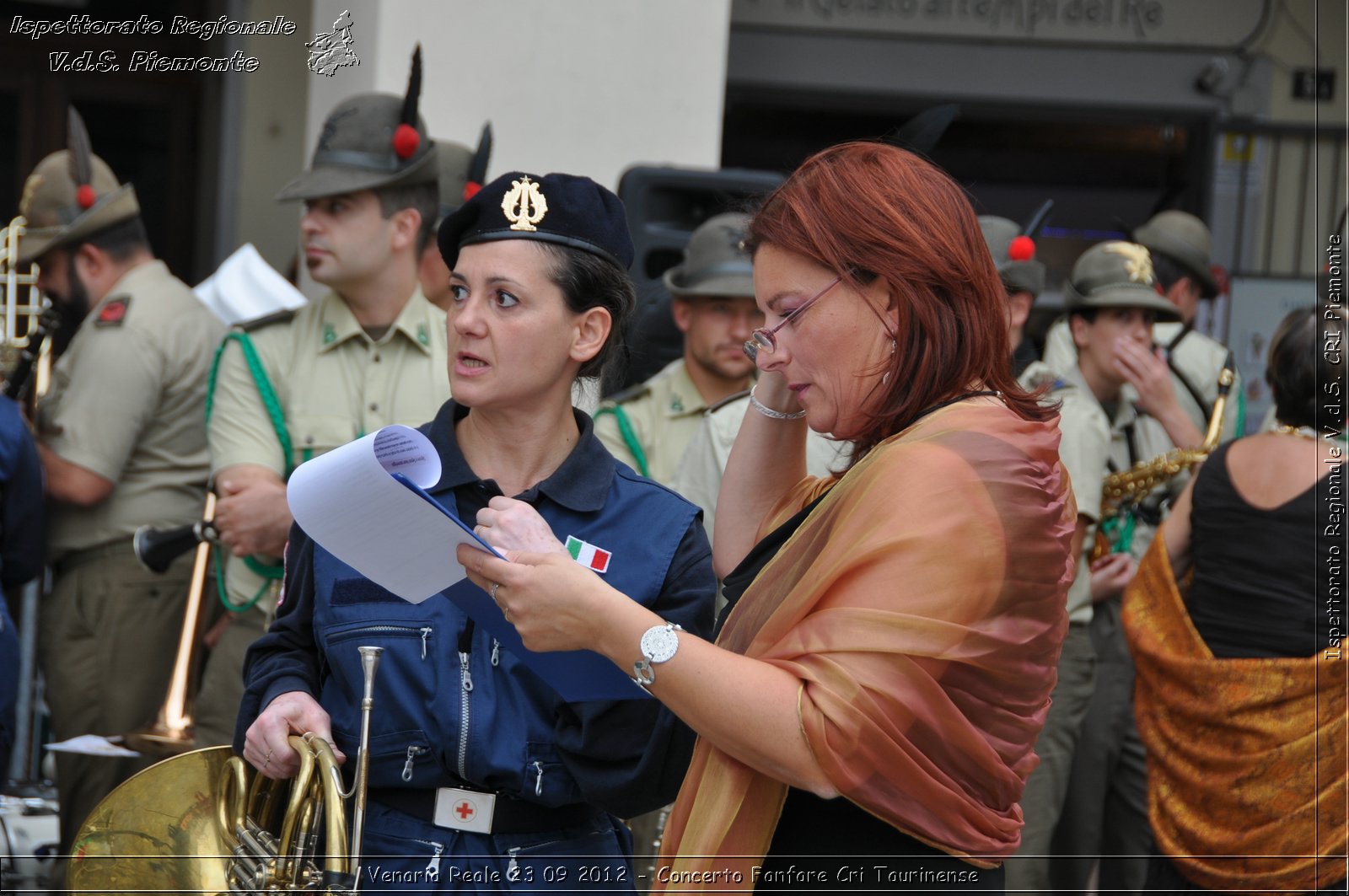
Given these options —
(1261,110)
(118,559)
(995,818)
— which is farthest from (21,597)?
(1261,110)

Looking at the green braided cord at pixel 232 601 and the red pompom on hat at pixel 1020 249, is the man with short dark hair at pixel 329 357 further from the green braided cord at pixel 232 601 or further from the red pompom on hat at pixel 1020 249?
the red pompom on hat at pixel 1020 249

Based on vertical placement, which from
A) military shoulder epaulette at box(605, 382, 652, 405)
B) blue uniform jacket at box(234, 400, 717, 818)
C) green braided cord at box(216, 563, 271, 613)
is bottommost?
green braided cord at box(216, 563, 271, 613)

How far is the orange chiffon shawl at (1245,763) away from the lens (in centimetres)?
372

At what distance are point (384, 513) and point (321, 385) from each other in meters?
2.15

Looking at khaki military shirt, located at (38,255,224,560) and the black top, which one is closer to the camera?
the black top

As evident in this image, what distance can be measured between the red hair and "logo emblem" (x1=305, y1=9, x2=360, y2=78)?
13.6 ft

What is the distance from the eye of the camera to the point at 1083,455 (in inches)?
183

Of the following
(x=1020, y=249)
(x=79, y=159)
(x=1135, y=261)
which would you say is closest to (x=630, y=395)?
(x=1020, y=249)

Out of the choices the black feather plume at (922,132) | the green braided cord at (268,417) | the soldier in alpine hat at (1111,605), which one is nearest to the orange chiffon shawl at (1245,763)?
the soldier in alpine hat at (1111,605)

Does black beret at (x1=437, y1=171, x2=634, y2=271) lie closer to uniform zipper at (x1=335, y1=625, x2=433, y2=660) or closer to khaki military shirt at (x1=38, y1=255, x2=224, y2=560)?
uniform zipper at (x1=335, y1=625, x2=433, y2=660)

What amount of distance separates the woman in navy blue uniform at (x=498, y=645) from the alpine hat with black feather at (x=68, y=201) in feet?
9.31

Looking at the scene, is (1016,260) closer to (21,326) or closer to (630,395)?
(630,395)

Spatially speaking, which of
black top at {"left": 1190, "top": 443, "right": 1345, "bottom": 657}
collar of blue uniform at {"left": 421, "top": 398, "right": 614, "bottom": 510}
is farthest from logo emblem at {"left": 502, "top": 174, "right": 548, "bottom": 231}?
black top at {"left": 1190, "top": 443, "right": 1345, "bottom": 657}

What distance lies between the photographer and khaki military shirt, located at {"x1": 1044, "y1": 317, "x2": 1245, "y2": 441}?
5570mm
